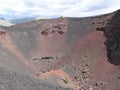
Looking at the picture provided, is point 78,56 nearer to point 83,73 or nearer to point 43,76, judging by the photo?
point 83,73

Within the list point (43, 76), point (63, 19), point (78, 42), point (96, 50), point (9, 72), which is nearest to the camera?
point (9, 72)

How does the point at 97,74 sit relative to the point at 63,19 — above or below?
below

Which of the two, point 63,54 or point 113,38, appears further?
point 63,54

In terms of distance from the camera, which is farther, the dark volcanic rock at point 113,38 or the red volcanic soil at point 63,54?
the dark volcanic rock at point 113,38

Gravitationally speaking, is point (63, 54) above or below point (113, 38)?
below

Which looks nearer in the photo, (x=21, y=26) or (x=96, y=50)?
(x=96, y=50)

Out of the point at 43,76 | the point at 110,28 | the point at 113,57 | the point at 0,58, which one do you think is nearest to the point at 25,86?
the point at 43,76

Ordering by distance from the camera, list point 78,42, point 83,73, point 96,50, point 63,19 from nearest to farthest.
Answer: point 83,73
point 96,50
point 78,42
point 63,19

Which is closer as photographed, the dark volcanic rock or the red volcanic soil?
the red volcanic soil
